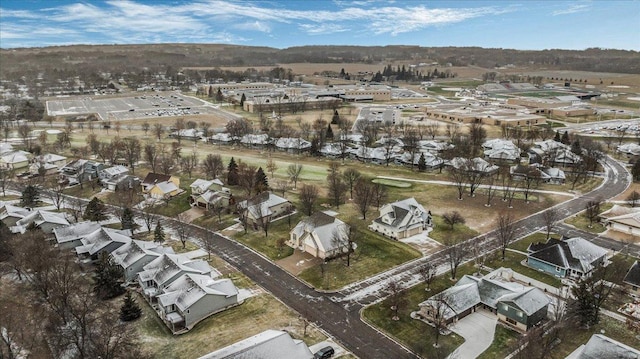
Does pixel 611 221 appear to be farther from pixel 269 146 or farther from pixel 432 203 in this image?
pixel 269 146

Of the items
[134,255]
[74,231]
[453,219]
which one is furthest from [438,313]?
[74,231]

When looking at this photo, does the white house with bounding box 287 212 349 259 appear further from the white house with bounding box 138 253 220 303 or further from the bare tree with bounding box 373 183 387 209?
the bare tree with bounding box 373 183 387 209

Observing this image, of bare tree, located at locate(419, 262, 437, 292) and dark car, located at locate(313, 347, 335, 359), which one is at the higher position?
bare tree, located at locate(419, 262, 437, 292)

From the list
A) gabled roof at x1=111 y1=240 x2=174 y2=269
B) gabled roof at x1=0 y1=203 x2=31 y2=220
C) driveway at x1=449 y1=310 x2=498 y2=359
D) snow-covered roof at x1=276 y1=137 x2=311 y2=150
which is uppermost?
snow-covered roof at x1=276 y1=137 x2=311 y2=150

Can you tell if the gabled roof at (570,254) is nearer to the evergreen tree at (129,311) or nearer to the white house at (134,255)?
the evergreen tree at (129,311)

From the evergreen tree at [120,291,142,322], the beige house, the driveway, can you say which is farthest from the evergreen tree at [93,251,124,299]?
the driveway

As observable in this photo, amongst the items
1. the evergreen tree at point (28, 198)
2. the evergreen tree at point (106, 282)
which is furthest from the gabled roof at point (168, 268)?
the evergreen tree at point (28, 198)
